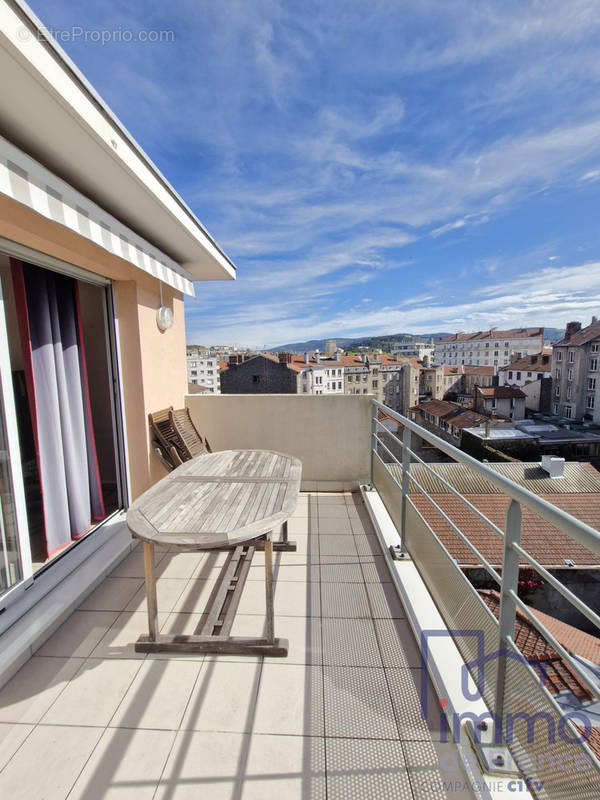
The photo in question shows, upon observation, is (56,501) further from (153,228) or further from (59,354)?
(153,228)

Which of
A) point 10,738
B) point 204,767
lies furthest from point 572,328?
point 10,738

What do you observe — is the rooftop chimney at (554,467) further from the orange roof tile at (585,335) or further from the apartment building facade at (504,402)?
the orange roof tile at (585,335)

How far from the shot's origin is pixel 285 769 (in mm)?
1404

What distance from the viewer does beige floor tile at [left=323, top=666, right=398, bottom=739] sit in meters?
1.55

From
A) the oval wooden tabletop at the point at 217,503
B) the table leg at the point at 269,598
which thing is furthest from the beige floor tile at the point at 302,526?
the table leg at the point at 269,598

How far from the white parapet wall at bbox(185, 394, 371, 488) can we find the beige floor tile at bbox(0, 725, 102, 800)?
329 centimetres

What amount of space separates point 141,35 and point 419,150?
21.0 meters

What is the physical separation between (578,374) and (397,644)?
46.6 metres

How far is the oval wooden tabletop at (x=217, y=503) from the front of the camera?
1.75 metres

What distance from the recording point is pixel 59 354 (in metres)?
2.93

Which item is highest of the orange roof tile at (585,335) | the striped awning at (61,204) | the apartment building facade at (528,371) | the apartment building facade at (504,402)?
the orange roof tile at (585,335)

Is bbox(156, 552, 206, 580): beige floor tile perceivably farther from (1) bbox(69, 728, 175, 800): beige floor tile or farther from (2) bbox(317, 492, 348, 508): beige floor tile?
(2) bbox(317, 492, 348, 508): beige floor tile

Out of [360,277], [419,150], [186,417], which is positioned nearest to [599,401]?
[419,150]

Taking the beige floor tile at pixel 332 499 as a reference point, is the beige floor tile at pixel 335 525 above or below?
above
